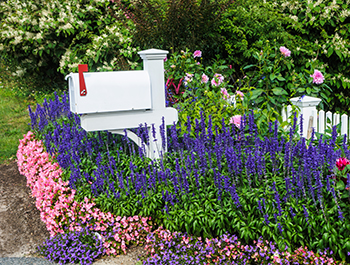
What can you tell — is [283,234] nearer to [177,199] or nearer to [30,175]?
[177,199]

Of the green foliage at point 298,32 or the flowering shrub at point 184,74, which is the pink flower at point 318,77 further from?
the green foliage at point 298,32

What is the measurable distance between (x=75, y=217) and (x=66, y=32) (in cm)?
540

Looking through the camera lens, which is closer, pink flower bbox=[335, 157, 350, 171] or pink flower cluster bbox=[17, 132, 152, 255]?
pink flower bbox=[335, 157, 350, 171]

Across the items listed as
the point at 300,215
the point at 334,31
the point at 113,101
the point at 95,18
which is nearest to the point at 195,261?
the point at 300,215

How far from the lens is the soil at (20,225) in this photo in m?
3.16

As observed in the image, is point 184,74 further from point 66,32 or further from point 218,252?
point 66,32

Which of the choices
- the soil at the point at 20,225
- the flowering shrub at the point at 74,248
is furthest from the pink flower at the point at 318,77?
the flowering shrub at the point at 74,248

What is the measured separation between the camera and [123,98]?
3342 millimetres

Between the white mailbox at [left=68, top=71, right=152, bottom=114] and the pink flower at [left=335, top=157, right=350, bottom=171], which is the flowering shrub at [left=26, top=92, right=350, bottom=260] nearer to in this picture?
the pink flower at [left=335, top=157, right=350, bottom=171]

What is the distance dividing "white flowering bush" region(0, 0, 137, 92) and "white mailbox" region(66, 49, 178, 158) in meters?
3.34

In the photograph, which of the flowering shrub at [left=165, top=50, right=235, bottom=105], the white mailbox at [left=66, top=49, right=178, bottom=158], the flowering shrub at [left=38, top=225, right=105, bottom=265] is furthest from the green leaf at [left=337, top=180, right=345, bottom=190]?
the flowering shrub at [left=165, top=50, right=235, bottom=105]

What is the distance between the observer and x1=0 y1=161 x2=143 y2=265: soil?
10.4ft

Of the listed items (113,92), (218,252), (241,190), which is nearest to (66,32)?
(113,92)

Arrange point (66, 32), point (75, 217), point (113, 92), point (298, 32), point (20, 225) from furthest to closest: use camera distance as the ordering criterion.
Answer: point (66, 32) → point (298, 32) → point (20, 225) → point (75, 217) → point (113, 92)
